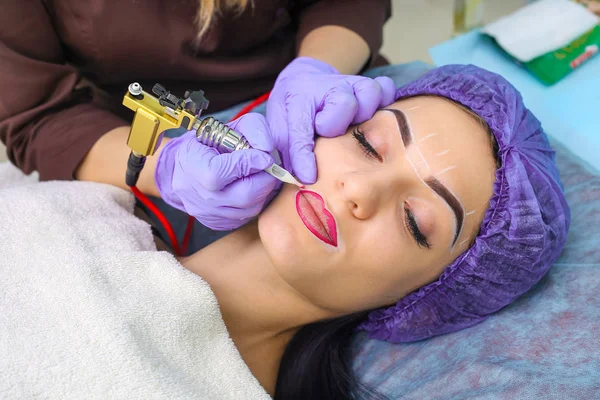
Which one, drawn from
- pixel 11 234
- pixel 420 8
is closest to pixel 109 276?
pixel 11 234

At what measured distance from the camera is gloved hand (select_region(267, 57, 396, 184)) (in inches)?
40.2

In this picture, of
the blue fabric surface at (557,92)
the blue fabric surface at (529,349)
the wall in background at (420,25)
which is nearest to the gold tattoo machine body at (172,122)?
the blue fabric surface at (529,349)

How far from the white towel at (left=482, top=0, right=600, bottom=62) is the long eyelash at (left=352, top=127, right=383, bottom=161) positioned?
3.20 feet

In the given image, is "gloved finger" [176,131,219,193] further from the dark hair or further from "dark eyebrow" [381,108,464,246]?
the dark hair

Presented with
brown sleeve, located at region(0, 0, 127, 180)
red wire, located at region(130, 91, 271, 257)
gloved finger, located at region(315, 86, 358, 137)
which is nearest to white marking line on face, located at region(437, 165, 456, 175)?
gloved finger, located at region(315, 86, 358, 137)

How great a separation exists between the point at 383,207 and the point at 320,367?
49 centimetres

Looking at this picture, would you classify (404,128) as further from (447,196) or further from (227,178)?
(227,178)

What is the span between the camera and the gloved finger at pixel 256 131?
98 centimetres

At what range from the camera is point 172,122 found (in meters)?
0.91

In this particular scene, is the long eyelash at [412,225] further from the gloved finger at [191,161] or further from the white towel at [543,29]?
the white towel at [543,29]

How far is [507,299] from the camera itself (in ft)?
3.76

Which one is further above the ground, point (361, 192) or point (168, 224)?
point (361, 192)

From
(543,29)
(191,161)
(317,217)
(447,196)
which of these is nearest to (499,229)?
(447,196)

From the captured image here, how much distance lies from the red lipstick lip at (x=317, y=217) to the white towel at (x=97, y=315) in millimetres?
254
